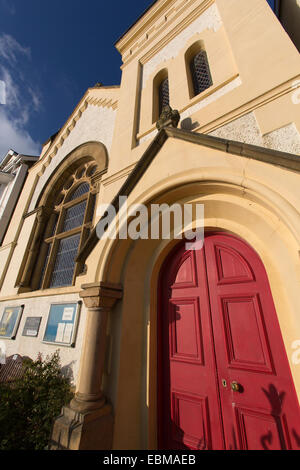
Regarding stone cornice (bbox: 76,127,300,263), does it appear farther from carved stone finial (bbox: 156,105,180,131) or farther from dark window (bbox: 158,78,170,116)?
dark window (bbox: 158,78,170,116)

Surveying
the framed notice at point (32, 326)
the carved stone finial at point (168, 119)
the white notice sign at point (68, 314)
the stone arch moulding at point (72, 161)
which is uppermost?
the stone arch moulding at point (72, 161)

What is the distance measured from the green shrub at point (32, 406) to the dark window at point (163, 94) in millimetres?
5422

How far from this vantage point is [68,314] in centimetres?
351

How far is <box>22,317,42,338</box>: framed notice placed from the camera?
4.06 meters

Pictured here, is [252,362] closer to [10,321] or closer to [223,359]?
[223,359]

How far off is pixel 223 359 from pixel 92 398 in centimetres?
150

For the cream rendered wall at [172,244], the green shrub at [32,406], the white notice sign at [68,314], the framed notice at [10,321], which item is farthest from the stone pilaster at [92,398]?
the framed notice at [10,321]

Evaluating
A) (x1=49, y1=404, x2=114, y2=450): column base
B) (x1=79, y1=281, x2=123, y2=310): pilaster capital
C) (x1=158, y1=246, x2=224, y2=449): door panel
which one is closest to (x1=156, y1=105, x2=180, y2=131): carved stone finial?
(x1=158, y1=246, x2=224, y2=449): door panel

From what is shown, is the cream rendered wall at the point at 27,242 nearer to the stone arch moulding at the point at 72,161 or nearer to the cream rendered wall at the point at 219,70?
the stone arch moulding at the point at 72,161

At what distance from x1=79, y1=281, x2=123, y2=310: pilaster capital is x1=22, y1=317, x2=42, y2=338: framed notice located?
2347 millimetres

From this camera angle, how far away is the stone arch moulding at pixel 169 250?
1867 mm

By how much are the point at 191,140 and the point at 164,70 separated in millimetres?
3286

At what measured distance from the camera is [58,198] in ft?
21.2

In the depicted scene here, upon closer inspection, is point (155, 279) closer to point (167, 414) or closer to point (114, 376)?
point (114, 376)
